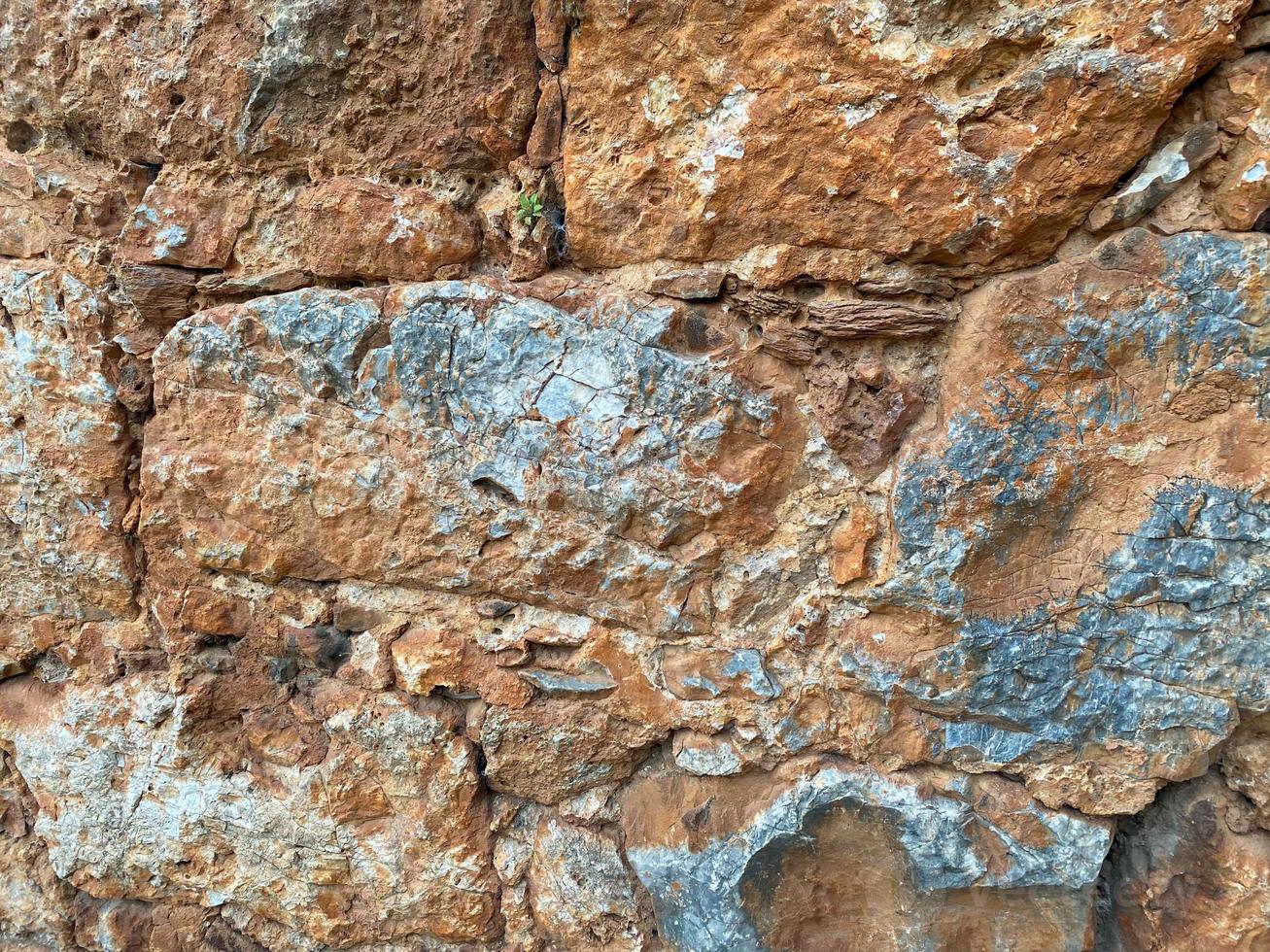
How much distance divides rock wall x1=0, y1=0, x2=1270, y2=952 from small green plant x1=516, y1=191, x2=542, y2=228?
0.03 meters

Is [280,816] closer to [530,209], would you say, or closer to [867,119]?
[530,209]

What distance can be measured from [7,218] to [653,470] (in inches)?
58.3

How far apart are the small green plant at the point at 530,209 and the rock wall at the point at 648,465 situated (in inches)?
1.0

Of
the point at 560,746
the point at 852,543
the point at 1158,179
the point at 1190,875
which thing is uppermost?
the point at 1158,179

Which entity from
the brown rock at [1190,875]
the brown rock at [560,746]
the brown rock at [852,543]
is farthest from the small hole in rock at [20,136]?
the brown rock at [1190,875]

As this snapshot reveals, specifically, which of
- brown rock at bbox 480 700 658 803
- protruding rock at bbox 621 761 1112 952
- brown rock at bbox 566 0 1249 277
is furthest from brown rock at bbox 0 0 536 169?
protruding rock at bbox 621 761 1112 952

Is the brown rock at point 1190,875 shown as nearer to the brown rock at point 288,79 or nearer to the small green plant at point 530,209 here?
the small green plant at point 530,209

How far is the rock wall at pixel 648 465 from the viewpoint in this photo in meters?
1.16

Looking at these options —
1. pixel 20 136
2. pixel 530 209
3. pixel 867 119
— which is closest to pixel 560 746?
pixel 530 209

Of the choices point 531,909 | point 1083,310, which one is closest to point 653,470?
point 1083,310

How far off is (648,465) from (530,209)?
0.51 meters

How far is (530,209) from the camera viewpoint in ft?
4.56

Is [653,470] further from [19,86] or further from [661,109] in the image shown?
[19,86]

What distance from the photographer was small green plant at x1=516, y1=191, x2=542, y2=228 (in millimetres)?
1388
